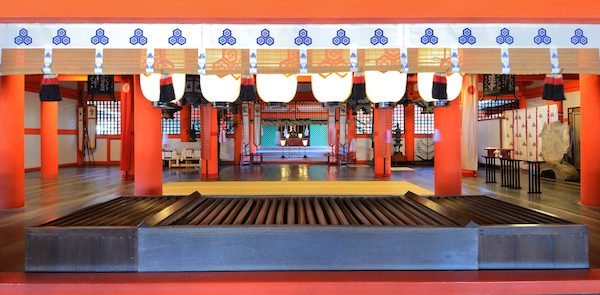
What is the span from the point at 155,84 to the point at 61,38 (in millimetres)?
1034

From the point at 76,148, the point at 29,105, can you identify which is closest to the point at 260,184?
the point at 29,105

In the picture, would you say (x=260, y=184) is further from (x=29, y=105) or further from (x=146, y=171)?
(x=29, y=105)

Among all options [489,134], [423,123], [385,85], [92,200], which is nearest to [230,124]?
[423,123]

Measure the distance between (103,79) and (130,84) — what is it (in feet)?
2.89

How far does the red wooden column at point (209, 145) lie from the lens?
10.4 m

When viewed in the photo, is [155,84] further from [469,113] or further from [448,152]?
[469,113]

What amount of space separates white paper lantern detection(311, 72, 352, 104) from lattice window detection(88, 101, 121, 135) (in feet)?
49.5

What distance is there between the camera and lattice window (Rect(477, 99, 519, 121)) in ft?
46.0

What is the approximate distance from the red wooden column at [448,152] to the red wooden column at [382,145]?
500 cm

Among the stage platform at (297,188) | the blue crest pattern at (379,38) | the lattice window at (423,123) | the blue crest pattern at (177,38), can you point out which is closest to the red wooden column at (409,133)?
the lattice window at (423,123)

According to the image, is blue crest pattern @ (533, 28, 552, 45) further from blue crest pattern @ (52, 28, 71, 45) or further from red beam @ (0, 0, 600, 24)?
blue crest pattern @ (52, 28, 71, 45)

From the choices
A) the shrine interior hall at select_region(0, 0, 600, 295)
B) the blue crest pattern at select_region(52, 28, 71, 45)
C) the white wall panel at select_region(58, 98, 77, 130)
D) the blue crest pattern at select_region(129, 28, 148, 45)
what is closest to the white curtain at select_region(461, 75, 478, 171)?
the shrine interior hall at select_region(0, 0, 600, 295)

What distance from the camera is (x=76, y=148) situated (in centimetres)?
1551

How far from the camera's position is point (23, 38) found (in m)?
2.88
